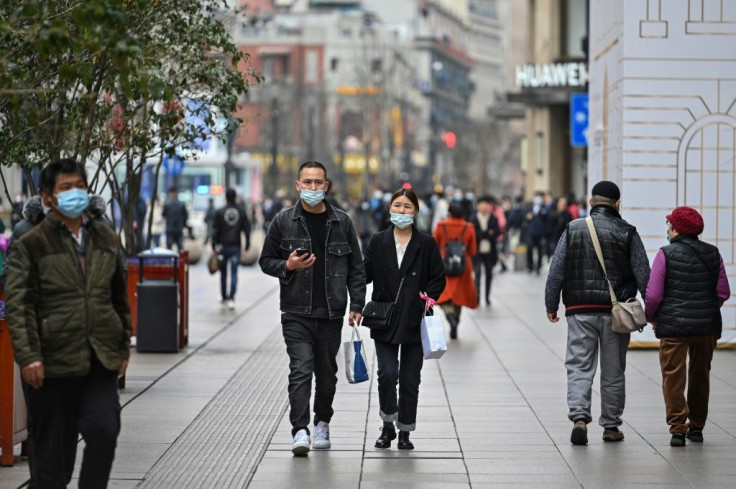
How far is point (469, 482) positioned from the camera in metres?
9.03

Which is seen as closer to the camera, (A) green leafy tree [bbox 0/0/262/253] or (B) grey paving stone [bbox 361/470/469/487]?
(B) grey paving stone [bbox 361/470/469/487]

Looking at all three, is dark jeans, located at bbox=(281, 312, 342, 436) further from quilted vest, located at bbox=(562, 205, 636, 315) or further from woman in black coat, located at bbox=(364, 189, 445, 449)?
quilted vest, located at bbox=(562, 205, 636, 315)

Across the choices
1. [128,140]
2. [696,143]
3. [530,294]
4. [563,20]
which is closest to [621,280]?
[128,140]

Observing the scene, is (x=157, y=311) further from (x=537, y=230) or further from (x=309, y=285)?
(x=537, y=230)

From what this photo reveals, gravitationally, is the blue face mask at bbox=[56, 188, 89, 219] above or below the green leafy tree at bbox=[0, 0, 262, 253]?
below

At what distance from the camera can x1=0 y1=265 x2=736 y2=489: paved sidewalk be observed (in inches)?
361

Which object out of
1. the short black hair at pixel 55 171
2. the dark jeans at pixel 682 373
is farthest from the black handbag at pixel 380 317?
the short black hair at pixel 55 171

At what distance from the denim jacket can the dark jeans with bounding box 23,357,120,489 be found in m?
2.77

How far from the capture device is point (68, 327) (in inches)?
276

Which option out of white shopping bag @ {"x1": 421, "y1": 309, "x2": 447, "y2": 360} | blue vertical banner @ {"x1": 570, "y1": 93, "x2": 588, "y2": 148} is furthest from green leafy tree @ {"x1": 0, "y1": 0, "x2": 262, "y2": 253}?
blue vertical banner @ {"x1": 570, "y1": 93, "x2": 588, "y2": 148}

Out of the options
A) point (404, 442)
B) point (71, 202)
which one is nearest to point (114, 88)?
point (404, 442)

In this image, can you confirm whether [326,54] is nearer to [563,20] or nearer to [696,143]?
[563,20]

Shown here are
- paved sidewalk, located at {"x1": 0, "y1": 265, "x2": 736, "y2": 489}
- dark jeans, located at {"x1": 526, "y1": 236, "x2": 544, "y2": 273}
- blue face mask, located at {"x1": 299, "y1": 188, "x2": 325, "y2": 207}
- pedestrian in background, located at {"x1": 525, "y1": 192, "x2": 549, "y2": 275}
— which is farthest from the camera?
dark jeans, located at {"x1": 526, "y1": 236, "x2": 544, "y2": 273}

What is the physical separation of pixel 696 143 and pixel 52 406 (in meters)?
10.5
